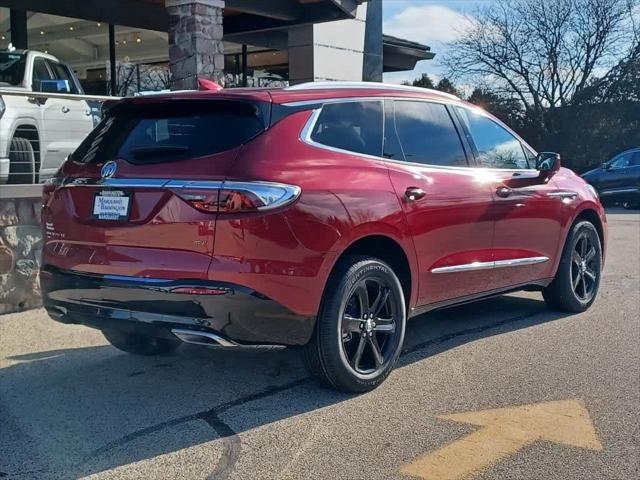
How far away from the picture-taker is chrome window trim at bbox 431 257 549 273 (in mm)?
5179

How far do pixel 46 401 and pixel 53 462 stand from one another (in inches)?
37.8

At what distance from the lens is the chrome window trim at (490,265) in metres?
5.18

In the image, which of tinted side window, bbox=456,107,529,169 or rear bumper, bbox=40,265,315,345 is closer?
rear bumper, bbox=40,265,315,345

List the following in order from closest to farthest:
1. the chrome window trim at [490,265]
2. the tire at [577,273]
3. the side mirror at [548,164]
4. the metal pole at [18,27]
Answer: the chrome window trim at [490,265] < the side mirror at [548,164] < the tire at [577,273] < the metal pole at [18,27]

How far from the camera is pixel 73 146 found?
7594 mm

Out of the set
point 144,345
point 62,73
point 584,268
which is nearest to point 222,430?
point 144,345

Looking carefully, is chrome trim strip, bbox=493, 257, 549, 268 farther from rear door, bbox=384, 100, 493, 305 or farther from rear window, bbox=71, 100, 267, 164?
rear window, bbox=71, 100, 267, 164

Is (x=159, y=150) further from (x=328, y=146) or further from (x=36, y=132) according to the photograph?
(x=36, y=132)

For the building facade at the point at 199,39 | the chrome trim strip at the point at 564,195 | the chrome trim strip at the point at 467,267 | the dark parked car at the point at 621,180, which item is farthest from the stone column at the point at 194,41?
the dark parked car at the point at 621,180

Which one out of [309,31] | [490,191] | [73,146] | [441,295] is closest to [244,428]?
[441,295]

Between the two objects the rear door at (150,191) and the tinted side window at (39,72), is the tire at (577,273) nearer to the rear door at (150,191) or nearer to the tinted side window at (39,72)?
the rear door at (150,191)

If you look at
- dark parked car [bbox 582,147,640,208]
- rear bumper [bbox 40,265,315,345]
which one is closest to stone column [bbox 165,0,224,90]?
rear bumper [bbox 40,265,315,345]

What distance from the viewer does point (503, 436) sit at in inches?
155

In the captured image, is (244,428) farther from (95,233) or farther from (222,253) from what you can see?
(95,233)
